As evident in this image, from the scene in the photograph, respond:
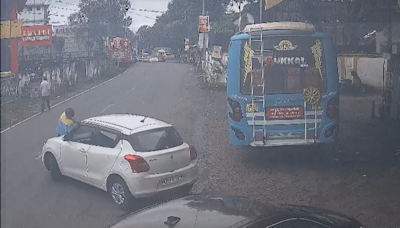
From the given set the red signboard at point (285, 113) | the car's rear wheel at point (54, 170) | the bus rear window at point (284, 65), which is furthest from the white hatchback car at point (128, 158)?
the bus rear window at point (284, 65)

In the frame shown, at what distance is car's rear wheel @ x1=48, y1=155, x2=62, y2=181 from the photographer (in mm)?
9572

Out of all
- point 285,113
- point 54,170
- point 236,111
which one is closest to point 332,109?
point 285,113

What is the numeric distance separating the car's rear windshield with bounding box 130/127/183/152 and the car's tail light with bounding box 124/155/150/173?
186mm

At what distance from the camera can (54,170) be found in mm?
9594

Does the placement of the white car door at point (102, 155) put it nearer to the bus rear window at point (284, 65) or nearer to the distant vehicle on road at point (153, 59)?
the bus rear window at point (284, 65)

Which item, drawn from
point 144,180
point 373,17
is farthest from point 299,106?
point 373,17

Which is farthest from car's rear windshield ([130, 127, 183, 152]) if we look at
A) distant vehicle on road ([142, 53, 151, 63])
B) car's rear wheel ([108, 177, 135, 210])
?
distant vehicle on road ([142, 53, 151, 63])

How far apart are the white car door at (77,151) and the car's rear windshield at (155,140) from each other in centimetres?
106

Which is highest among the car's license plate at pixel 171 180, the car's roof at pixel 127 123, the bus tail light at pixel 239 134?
the car's roof at pixel 127 123

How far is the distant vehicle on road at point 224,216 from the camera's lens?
4.13 m

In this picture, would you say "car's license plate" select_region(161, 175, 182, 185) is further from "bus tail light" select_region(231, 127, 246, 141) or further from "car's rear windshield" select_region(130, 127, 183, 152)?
"bus tail light" select_region(231, 127, 246, 141)

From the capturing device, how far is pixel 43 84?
1945cm

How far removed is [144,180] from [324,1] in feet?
34.4

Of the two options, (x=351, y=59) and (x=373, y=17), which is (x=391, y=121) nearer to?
(x=373, y=17)
